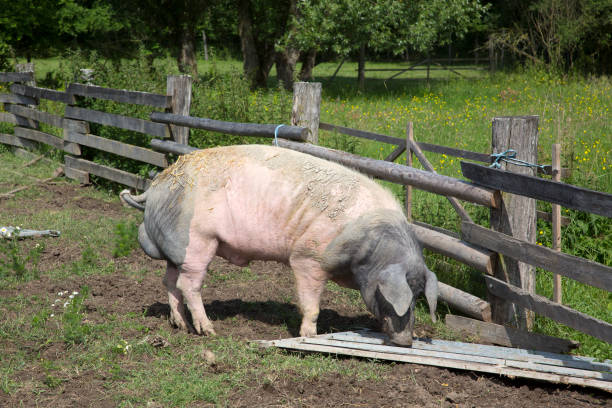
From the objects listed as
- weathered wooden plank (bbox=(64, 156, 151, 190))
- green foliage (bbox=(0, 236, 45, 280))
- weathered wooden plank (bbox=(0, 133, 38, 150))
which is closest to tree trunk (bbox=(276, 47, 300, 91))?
weathered wooden plank (bbox=(0, 133, 38, 150))

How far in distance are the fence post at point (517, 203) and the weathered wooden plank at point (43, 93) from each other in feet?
24.2

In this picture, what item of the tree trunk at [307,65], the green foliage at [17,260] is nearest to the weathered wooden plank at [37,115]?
the green foliage at [17,260]

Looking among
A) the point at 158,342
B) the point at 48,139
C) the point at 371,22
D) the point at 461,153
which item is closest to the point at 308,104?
the point at 461,153

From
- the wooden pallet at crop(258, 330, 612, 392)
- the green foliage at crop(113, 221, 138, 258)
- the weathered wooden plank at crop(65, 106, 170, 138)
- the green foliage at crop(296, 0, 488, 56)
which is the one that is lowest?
the wooden pallet at crop(258, 330, 612, 392)

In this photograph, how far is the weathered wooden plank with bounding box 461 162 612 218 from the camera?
3186 millimetres

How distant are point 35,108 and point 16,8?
873 cm

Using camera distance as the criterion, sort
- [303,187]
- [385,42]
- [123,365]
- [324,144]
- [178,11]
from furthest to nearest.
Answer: [178,11], [385,42], [324,144], [303,187], [123,365]

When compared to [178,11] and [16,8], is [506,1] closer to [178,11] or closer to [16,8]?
[178,11]

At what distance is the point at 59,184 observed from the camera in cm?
934

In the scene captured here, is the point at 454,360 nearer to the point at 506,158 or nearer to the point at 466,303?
the point at 466,303

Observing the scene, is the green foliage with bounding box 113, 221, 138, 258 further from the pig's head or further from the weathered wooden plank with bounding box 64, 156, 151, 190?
the pig's head

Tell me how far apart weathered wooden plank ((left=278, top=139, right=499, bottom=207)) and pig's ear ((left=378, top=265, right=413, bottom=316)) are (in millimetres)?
852

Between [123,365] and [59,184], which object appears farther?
[59,184]

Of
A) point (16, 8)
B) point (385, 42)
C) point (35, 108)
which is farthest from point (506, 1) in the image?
point (35, 108)
